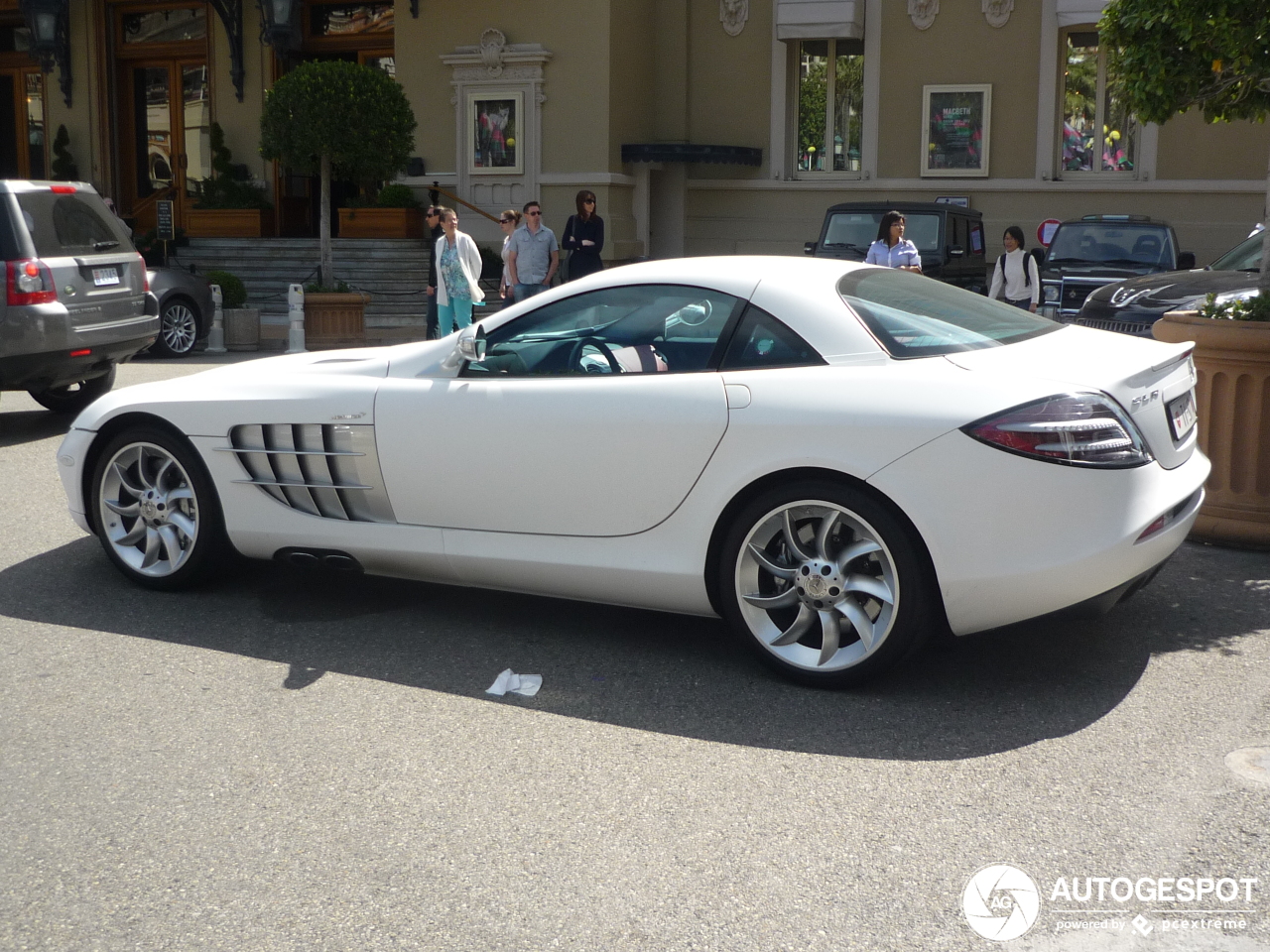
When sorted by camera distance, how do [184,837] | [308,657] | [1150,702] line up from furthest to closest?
[308,657] → [1150,702] → [184,837]

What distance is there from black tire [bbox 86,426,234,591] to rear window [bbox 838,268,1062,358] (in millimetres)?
2813

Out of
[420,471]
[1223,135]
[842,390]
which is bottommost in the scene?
[420,471]

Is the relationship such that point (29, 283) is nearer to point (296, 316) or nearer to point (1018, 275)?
point (296, 316)

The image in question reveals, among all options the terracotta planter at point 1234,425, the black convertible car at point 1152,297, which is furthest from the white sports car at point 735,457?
the black convertible car at point 1152,297

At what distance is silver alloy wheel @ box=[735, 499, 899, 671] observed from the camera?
4449 millimetres

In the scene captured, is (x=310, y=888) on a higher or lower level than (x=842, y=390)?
lower

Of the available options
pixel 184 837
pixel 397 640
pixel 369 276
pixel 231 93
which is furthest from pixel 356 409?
pixel 231 93

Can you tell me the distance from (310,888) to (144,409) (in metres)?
3.09

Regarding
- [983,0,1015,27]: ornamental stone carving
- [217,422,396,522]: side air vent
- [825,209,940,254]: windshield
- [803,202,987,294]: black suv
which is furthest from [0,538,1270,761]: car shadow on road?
[983,0,1015,27]: ornamental stone carving

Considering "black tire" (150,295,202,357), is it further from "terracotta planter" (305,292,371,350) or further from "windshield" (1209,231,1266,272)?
"windshield" (1209,231,1266,272)

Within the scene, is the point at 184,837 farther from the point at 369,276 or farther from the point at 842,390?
the point at 369,276

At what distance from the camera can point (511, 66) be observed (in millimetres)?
23781

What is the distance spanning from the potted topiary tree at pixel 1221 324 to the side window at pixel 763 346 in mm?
2938

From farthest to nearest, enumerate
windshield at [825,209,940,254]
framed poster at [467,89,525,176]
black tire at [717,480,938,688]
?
framed poster at [467,89,525,176] < windshield at [825,209,940,254] < black tire at [717,480,938,688]
